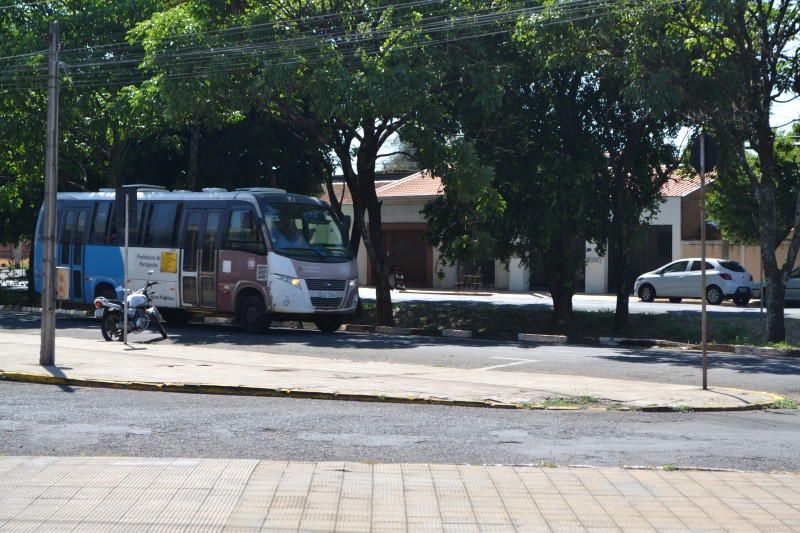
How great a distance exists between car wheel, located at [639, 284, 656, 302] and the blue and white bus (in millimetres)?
17457

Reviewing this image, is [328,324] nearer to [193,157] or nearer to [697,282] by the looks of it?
[193,157]

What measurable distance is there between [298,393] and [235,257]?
11.0 meters

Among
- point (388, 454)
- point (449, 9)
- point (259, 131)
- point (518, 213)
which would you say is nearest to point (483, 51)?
point (449, 9)

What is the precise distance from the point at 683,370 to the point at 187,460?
9.85m

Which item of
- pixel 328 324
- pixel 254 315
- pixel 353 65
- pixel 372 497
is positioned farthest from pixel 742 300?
pixel 372 497

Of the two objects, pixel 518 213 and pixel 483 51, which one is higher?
pixel 483 51

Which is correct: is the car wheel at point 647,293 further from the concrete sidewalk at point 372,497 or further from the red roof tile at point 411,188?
the concrete sidewalk at point 372,497

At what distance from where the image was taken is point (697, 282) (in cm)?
3547

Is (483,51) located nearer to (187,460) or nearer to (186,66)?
(186,66)

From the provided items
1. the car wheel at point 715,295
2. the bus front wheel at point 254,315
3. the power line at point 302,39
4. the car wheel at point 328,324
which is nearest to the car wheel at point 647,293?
the car wheel at point 715,295

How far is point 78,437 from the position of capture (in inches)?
358

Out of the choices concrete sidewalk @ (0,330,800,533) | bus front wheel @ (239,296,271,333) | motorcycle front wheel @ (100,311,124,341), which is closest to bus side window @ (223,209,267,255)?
bus front wheel @ (239,296,271,333)

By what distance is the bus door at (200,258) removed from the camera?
23016mm

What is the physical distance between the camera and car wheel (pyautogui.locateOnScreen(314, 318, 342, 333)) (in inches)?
914
